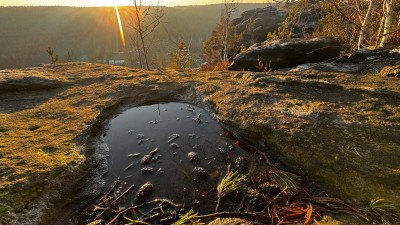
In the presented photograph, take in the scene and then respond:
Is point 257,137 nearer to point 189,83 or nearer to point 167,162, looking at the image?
A: point 167,162

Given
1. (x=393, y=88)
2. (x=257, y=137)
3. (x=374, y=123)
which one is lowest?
(x=257, y=137)

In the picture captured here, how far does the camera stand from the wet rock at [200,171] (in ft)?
11.6

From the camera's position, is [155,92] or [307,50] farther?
[307,50]

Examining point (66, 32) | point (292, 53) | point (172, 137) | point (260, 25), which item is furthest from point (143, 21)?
point (66, 32)

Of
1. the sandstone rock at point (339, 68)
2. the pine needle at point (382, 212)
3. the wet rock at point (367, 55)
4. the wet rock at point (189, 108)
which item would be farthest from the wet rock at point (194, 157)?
the wet rock at point (367, 55)

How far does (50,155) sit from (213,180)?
7.66ft

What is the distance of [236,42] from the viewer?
94.4ft

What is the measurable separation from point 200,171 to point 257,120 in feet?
4.25

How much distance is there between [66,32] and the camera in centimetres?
11600

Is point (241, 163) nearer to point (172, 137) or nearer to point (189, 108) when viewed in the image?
point (172, 137)

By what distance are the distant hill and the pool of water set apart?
93921 millimetres

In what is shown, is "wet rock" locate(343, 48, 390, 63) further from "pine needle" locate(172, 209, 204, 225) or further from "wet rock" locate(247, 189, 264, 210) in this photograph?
"pine needle" locate(172, 209, 204, 225)

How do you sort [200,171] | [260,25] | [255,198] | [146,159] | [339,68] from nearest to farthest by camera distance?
[255,198]
[200,171]
[146,159]
[339,68]
[260,25]

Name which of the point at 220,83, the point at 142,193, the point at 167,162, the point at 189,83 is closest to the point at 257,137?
the point at 167,162
